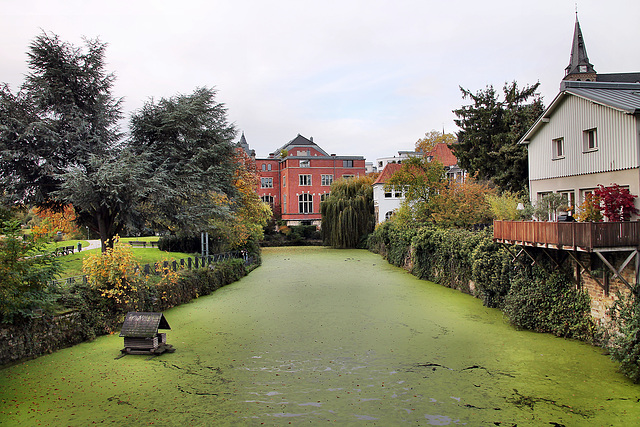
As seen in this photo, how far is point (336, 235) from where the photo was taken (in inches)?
1665

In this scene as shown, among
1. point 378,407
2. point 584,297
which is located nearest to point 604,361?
point 584,297

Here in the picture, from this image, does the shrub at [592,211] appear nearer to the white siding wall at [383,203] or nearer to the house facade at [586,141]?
the house facade at [586,141]

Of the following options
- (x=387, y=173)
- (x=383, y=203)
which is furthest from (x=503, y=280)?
(x=387, y=173)

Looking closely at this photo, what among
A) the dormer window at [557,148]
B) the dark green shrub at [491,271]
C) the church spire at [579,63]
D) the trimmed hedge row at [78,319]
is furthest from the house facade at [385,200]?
the trimmed hedge row at [78,319]

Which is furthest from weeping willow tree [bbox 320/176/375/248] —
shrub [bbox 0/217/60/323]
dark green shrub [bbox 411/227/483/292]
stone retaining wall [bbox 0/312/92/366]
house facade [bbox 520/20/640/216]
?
shrub [bbox 0/217/60/323]

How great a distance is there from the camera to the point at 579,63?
48.1 meters

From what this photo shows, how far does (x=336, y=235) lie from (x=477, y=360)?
3170cm

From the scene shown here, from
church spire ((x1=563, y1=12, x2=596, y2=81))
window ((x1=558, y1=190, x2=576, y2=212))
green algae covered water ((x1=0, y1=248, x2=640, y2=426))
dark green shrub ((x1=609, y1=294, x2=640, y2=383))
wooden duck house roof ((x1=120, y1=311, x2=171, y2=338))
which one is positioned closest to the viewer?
green algae covered water ((x1=0, y1=248, x2=640, y2=426))

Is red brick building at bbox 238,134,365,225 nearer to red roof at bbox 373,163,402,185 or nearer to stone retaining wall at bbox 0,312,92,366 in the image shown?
red roof at bbox 373,163,402,185

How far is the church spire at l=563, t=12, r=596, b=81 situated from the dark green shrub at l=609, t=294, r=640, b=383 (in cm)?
4556

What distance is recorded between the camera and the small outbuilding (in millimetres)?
11234

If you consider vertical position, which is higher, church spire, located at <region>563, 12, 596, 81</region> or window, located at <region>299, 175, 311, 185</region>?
church spire, located at <region>563, 12, 596, 81</region>

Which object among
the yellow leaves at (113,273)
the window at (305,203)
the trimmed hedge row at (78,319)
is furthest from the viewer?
the window at (305,203)

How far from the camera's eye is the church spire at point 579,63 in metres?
47.8
